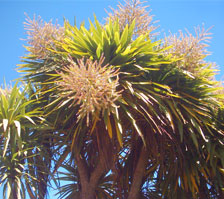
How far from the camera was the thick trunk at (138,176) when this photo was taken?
433 centimetres

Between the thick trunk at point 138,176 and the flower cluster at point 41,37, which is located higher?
the flower cluster at point 41,37

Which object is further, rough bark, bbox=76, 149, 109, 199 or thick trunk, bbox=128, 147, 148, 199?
rough bark, bbox=76, 149, 109, 199

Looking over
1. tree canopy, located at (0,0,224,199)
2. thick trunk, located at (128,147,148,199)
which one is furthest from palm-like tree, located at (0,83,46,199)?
thick trunk, located at (128,147,148,199)

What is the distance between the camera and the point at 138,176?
4.45 metres

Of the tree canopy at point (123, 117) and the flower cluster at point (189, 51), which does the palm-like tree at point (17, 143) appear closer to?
the tree canopy at point (123, 117)

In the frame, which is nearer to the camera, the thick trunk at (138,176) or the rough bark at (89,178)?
the thick trunk at (138,176)

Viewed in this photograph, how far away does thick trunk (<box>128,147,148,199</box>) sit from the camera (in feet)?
14.2

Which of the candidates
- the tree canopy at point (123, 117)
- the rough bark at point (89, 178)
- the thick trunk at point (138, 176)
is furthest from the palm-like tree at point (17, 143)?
the thick trunk at point (138, 176)

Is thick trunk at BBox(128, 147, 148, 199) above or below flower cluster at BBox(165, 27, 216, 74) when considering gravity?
below

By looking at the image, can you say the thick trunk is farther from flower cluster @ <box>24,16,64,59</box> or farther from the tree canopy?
flower cluster @ <box>24,16,64,59</box>

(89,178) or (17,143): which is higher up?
→ (17,143)

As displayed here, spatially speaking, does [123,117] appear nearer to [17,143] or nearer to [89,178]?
[89,178]

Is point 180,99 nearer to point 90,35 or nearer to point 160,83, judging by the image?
point 160,83

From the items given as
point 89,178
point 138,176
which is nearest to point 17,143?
point 89,178
